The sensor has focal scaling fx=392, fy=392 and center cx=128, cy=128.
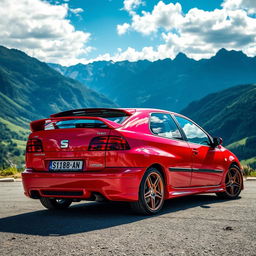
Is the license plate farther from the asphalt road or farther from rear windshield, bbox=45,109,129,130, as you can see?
the asphalt road

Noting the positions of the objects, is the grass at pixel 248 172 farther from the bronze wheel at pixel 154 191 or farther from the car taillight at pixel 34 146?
the car taillight at pixel 34 146

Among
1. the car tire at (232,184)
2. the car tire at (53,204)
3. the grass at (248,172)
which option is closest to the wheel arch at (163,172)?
the car tire at (53,204)

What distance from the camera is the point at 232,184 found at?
25.1 ft

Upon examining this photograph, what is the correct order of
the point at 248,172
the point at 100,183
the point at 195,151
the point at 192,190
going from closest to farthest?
the point at 100,183, the point at 192,190, the point at 195,151, the point at 248,172

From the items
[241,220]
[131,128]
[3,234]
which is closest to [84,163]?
[131,128]

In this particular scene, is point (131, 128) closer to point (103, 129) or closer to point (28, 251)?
point (103, 129)

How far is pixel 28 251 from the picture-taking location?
3561 mm

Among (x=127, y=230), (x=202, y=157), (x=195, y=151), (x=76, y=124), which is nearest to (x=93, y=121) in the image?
(x=76, y=124)

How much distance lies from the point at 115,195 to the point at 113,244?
Answer: 1.39 metres

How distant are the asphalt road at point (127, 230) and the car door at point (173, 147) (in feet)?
1.66

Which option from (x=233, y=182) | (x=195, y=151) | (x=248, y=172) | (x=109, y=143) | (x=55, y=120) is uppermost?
(x=55, y=120)

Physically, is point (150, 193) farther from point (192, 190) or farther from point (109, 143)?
point (192, 190)

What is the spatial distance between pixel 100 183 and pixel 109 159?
13.2 inches

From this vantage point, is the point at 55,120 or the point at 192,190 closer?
the point at 55,120
